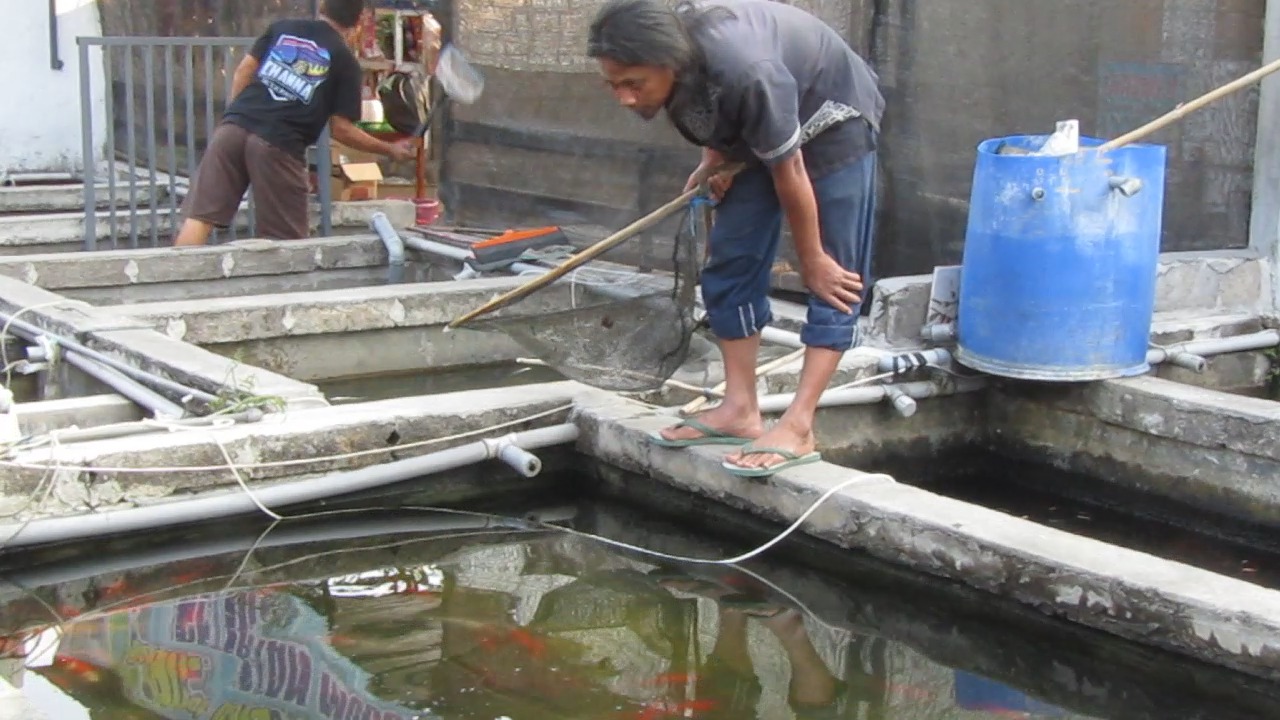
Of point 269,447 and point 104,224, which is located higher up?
point 104,224

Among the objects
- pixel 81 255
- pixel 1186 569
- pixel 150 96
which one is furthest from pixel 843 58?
pixel 150 96

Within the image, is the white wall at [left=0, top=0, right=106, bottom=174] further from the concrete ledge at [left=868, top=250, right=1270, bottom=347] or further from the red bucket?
the concrete ledge at [left=868, top=250, right=1270, bottom=347]

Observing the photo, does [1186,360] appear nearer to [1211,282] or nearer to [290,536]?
[1211,282]

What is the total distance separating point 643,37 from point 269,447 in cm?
161

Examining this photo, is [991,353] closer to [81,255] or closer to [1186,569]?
[1186,569]

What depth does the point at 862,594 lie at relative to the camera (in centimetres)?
422

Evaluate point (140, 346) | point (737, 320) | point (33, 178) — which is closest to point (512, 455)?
point (737, 320)

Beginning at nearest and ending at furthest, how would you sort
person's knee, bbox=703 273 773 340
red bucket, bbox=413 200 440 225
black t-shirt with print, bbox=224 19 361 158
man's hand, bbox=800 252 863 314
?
1. man's hand, bbox=800 252 863 314
2. person's knee, bbox=703 273 773 340
3. black t-shirt with print, bbox=224 19 361 158
4. red bucket, bbox=413 200 440 225

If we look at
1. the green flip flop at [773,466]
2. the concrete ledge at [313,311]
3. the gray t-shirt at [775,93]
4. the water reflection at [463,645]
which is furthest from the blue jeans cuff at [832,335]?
the concrete ledge at [313,311]

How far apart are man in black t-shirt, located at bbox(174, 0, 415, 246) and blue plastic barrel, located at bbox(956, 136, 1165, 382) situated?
3.55 meters

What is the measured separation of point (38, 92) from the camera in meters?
11.2

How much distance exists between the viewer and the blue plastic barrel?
507 centimetres

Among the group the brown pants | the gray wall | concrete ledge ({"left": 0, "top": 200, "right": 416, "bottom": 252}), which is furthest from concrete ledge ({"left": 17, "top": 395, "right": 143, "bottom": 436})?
concrete ledge ({"left": 0, "top": 200, "right": 416, "bottom": 252})

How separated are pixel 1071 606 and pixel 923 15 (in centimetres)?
330
